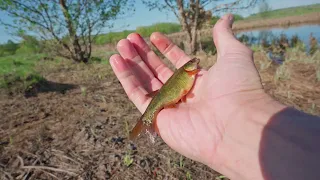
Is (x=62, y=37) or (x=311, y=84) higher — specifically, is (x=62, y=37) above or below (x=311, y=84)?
above

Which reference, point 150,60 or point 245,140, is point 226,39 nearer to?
point 150,60

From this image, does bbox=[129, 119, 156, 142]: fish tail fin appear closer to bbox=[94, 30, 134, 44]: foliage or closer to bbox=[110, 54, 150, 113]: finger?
bbox=[110, 54, 150, 113]: finger

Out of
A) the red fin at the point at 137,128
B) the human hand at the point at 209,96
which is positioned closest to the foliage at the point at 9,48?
the human hand at the point at 209,96

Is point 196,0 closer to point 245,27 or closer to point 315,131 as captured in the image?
point 315,131

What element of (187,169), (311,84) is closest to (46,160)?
(187,169)

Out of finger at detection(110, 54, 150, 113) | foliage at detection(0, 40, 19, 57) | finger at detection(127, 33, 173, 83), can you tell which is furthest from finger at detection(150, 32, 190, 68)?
foliage at detection(0, 40, 19, 57)

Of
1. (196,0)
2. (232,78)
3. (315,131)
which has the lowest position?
(315,131)
